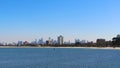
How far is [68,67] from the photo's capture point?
71500mm

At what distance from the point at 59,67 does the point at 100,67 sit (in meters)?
9.59

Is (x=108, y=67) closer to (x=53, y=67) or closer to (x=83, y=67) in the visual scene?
(x=83, y=67)

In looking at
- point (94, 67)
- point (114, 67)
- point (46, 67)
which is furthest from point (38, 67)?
point (114, 67)

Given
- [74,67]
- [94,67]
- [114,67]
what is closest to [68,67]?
[74,67]

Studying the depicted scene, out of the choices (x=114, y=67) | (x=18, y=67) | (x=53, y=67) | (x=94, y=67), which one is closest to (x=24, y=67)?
(x=18, y=67)

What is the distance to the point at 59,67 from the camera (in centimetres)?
7131

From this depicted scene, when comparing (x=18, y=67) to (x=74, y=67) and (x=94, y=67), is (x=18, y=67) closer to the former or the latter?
(x=74, y=67)

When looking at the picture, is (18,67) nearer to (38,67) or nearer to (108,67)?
(38,67)

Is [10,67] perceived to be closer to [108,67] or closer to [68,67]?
[68,67]

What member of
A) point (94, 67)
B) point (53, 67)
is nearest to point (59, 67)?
point (53, 67)

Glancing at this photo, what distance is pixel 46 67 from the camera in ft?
235

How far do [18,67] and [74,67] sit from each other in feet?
43.3

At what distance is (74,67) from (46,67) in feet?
21.7

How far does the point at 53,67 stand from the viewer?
71.1 metres
